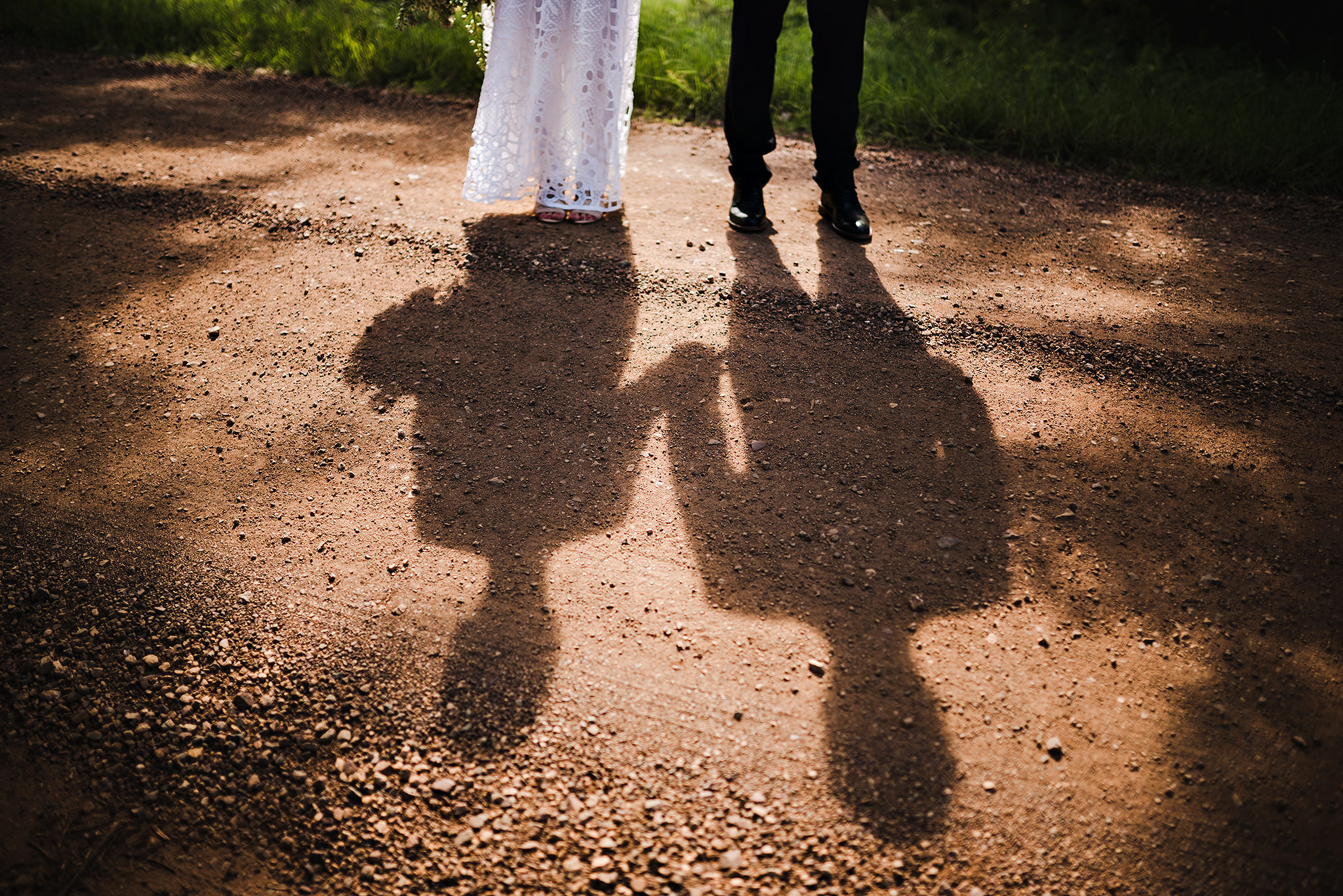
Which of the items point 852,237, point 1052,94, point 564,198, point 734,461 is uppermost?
point 1052,94

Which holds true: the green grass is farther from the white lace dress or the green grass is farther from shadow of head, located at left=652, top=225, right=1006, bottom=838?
shadow of head, located at left=652, top=225, right=1006, bottom=838

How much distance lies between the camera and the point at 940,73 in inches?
195

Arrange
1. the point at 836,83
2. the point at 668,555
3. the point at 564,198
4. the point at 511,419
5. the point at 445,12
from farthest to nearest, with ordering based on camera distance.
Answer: the point at 564,198
the point at 445,12
the point at 836,83
the point at 511,419
the point at 668,555

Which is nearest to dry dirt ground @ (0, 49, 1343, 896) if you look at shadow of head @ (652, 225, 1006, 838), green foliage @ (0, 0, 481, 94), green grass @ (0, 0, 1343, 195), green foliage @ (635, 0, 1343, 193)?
shadow of head @ (652, 225, 1006, 838)

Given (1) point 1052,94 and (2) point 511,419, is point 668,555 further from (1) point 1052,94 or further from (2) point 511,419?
(1) point 1052,94

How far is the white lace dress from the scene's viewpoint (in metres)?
3.04

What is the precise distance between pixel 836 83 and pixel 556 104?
1.15 meters

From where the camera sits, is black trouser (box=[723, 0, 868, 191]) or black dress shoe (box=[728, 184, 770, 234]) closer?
black trouser (box=[723, 0, 868, 191])

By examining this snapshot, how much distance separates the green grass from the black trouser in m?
1.40

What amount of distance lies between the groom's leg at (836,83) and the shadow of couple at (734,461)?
1.37 ft

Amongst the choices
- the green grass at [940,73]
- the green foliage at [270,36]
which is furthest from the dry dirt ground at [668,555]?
the green foliage at [270,36]

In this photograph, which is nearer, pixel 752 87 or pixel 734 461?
pixel 734 461

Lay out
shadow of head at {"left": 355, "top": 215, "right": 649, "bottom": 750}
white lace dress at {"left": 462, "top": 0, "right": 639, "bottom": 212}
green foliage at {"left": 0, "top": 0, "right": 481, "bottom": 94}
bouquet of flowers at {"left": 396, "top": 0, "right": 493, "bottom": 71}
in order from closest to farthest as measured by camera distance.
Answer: shadow of head at {"left": 355, "top": 215, "right": 649, "bottom": 750}, white lace dress at {"left": 462, "top": 0, "right": 639, "bottom": 212}, bouquet of flowers at {"left": 396, "top": 0, "right": 493, "bottom": 71}, green foliage at {"left": 0, "top": 0, "right": 481, "bottom": 94}

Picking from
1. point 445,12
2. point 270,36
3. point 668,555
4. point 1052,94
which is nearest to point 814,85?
point 445,12
